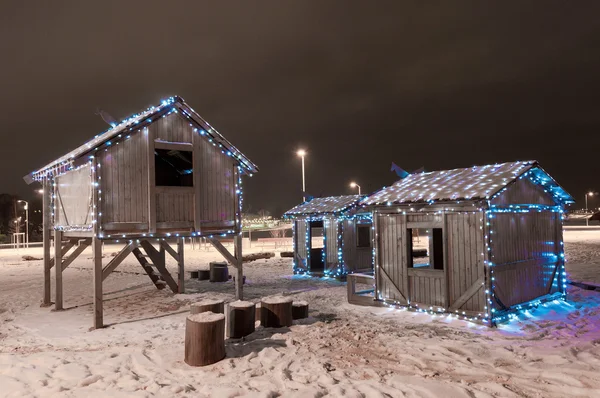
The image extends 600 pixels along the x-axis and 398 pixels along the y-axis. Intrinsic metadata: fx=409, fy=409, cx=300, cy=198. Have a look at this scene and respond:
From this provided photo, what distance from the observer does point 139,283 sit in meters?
17.6

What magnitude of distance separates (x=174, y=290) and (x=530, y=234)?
1213cm

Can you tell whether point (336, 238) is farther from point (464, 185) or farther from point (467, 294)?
point (467, 294)

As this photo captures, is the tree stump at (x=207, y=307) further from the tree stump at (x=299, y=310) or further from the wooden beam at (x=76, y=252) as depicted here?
the wooden beam at (x=76, y=252)

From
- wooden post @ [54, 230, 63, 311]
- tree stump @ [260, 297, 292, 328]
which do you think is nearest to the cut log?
wooden post @ [54, 230, 63, 311]

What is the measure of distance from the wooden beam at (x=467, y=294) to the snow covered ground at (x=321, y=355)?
0.34 meters

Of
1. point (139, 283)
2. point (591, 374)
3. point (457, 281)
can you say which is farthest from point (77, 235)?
point (591, 374)

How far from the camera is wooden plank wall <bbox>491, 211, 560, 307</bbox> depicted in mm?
10516

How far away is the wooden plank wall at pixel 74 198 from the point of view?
448 inches

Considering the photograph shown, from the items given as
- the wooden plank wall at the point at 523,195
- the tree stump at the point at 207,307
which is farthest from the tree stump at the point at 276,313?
the wooden plank wall at the point at 523,195

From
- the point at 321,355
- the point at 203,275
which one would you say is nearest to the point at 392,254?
the point at 321,355

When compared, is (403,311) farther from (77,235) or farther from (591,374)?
(77,235)

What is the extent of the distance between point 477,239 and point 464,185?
162 centimetres

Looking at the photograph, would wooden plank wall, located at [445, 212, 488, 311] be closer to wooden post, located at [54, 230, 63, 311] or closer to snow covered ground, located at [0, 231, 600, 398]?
snow covered ground, located at [0, 231, 600, 398]

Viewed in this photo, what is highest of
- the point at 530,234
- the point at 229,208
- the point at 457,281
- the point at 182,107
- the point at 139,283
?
the point at 182,107
